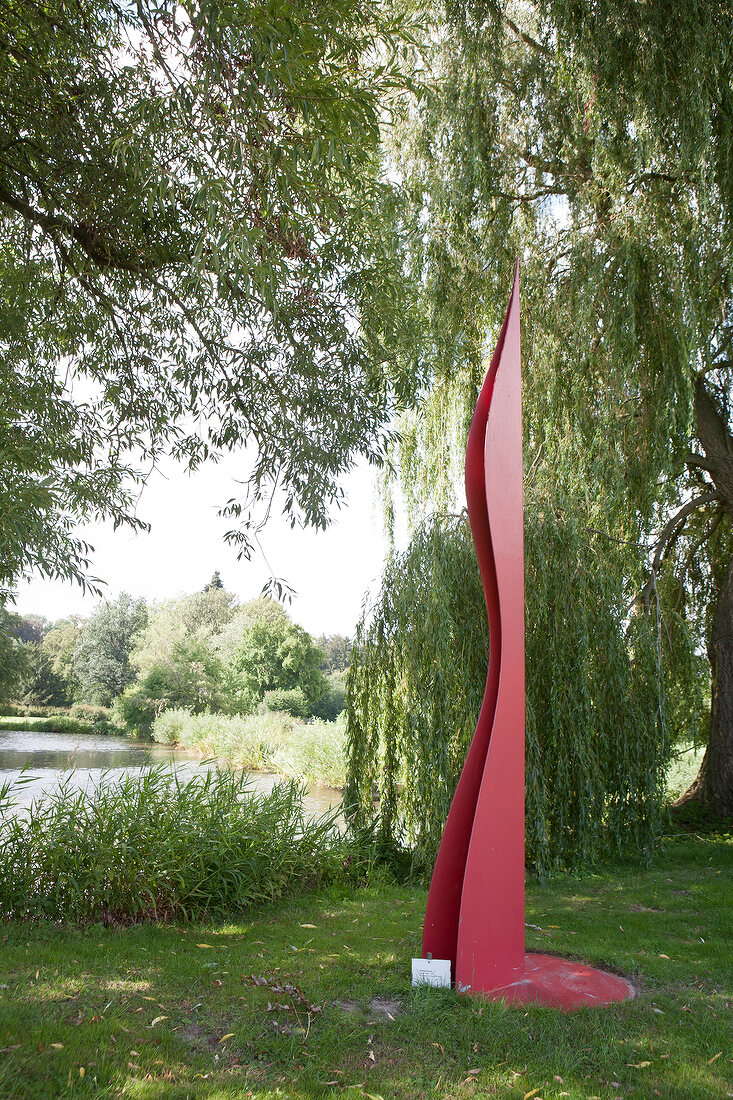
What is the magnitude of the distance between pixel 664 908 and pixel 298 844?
91.7 inches

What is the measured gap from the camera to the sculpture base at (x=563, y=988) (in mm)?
2812

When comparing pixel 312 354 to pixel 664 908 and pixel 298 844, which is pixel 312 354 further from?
pixel 664 908

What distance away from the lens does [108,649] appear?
27562mm

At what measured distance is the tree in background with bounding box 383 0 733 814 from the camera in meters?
5.79

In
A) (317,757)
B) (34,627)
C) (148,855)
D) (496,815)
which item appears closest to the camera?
(496,815)

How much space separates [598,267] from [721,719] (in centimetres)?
428

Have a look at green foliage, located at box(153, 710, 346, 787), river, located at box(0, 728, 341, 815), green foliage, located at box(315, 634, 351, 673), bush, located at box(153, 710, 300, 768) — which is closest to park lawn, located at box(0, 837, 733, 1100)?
green foliage, located at box(153, 710, 346, 787)

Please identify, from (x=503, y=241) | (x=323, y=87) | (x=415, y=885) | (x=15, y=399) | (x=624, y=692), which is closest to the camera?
(x=323, y=87)

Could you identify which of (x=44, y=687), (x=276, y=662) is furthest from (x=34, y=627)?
(x=276, y=662)

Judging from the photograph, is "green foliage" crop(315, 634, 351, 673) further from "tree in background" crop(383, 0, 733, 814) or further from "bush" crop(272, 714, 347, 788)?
"tree in background" crop(383, 0, 733, 814)

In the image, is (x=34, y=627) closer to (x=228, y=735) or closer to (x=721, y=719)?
(x=228, y=735)

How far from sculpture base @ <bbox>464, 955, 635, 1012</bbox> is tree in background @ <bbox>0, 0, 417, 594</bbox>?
2730 mm

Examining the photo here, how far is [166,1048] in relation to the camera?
2.33 m

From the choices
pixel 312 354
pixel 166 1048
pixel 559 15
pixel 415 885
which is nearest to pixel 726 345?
pixel 559 15
